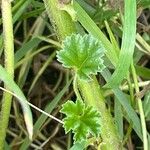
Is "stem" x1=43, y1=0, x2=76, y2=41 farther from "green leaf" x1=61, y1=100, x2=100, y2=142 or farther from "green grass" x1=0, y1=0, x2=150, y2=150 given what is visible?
"green leaf" x1=61, y1=100, x2=100, y2=142

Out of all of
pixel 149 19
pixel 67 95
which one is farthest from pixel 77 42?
pixel 149 19

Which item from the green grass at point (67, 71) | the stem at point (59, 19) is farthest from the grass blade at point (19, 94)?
the stem at point (59, 19)

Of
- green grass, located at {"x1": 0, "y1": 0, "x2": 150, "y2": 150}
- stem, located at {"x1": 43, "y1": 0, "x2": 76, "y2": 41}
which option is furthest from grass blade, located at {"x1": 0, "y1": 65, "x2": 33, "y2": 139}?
stem, located at {"x1": 43, "y1": 0, "x2": 76, "y2": 41}

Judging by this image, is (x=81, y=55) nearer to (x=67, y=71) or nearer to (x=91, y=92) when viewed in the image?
(x=91, y=92)

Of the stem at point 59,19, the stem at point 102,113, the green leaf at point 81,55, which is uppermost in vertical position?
the stem at point 59,19

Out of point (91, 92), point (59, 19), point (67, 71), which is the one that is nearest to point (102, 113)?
point (91, 92)

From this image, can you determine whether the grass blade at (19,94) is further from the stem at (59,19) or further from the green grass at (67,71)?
the stem at (59,19)
